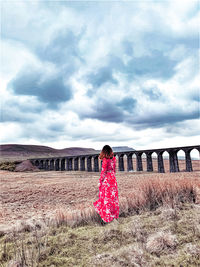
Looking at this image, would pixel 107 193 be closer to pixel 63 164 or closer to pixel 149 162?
pixel 149 162

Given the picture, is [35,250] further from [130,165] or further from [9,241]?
[130,165]

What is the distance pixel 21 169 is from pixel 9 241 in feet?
130

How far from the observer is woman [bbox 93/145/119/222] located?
500 cm

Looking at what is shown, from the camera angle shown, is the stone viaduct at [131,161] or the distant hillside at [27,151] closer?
the stone viaduct at [131,161]

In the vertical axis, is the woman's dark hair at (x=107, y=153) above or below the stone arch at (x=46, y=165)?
above

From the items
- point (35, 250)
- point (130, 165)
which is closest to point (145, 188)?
point (35, 250)

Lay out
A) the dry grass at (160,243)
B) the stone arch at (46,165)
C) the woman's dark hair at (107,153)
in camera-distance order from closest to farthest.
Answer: the dry grass at (160,243) → the woman's dark hair at (107,153) → the stone arch at (46,165)

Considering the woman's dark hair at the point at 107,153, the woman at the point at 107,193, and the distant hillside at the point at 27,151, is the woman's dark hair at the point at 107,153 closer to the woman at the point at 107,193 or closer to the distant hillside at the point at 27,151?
the woman at the point at 107,193

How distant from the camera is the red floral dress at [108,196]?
4.98m

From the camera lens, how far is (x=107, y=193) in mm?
5242

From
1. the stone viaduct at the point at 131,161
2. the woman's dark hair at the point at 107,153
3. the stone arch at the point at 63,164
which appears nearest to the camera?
the woman's dark hair at the point at 107,153

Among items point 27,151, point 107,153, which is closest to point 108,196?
point 107,153

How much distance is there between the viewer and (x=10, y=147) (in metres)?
135

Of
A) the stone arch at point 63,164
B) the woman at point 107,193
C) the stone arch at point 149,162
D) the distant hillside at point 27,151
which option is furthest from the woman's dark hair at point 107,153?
the distant hillside at point 27,151
